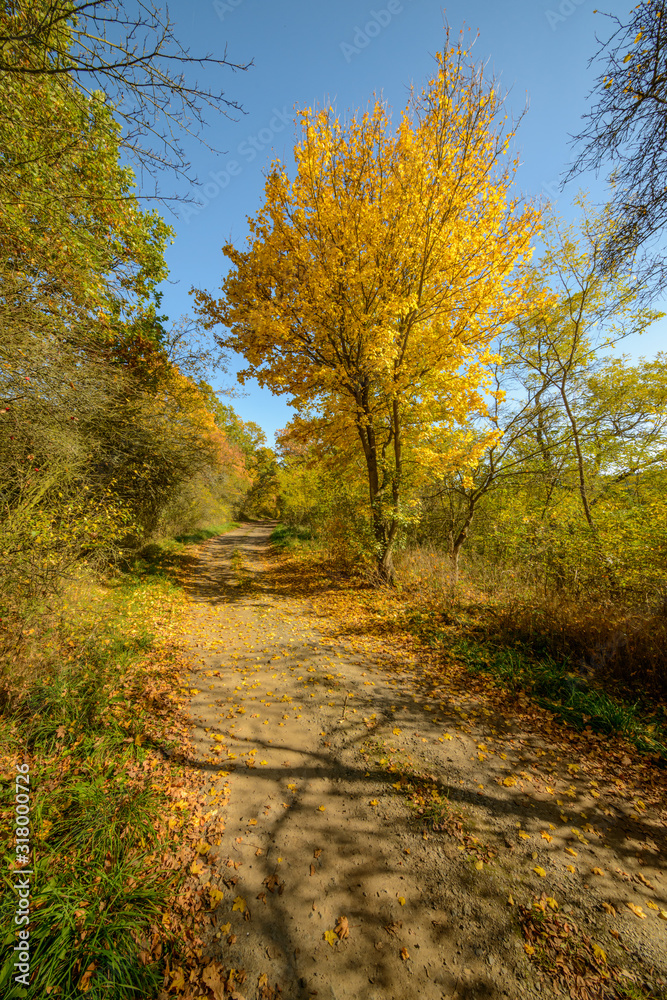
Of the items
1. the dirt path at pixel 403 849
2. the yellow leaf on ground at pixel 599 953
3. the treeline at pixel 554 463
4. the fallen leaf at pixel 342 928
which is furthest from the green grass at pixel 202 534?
the yellow leaf on ground at pixel 599 953

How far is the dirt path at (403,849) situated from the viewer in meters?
1.96

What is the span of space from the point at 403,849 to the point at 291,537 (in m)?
15.1

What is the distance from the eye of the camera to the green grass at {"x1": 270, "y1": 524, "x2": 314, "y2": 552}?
616 inches

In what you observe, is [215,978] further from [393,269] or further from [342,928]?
[393,269]

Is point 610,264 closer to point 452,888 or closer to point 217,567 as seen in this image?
point 452,888

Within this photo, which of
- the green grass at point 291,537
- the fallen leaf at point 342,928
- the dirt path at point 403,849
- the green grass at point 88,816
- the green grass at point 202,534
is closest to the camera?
the green grass at point 88,816

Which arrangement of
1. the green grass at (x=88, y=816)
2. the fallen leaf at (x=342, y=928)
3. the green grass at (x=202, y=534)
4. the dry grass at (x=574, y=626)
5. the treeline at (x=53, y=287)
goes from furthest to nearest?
the green grass at (x=202, y=534)
the dry grass at (x=574, y=626)
the treeline at (x=53, y=287)
the fallen leaf at (x=342, y=928)
the green grass at (x=88, y=816)

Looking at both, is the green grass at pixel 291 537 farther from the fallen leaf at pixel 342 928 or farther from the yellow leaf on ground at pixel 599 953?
the yellow leaf on ground at pixel 599 953

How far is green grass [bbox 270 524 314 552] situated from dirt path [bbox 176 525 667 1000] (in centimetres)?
1101

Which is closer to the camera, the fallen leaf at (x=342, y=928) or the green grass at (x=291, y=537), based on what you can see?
the fallen leaf at (x=342, y=928)

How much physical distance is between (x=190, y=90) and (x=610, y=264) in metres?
5.12

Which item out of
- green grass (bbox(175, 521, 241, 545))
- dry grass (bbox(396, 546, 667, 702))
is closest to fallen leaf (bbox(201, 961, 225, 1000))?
dry grass (bbox(396, 546, 667, 702))

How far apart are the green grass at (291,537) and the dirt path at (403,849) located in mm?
11011

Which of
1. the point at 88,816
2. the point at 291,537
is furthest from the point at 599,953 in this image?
the point at 291,537
